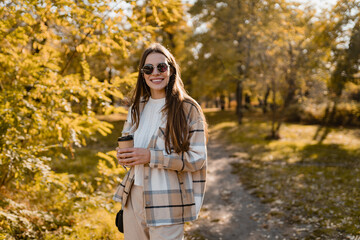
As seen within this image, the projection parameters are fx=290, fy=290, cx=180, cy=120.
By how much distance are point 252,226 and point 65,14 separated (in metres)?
4.86

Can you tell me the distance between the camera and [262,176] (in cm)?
891

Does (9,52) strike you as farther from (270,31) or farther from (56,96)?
(270,31)

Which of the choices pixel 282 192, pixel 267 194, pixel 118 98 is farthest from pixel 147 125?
pixel 282 192

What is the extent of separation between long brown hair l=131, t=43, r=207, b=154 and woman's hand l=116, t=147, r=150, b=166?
20 centimetres

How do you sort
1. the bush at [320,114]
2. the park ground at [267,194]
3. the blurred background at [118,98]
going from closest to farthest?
the blurred background at [118,98] < the park ground at [267,194] < the bush at [320,114]

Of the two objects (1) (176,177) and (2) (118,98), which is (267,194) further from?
(1) (176,177)

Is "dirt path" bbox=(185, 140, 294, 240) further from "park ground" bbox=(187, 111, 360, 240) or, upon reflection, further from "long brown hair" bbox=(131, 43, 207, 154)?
"long brown hair" bbox=(131, 43, 207, 154)

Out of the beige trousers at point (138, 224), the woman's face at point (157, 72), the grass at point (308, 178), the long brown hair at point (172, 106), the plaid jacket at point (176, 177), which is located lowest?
the grass at point (308, 178)

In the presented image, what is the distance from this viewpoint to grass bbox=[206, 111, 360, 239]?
5508 millimetres

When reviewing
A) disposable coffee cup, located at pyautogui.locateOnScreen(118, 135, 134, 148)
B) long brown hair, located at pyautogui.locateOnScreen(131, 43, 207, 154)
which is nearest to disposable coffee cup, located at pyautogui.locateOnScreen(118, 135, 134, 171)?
disposable coffee cup, located at pyautogui.locateOnScreen(118, 135, 134, 148)

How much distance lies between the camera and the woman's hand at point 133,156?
6.73ft

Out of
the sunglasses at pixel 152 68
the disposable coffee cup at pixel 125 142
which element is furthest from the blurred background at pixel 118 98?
the disposable coffee cup at pixel 125 142

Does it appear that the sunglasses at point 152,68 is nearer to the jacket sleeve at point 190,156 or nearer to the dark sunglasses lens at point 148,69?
the dark sunglasses lens at point 148,69

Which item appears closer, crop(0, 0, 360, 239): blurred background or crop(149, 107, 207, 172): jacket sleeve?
crop(149, 107, 207, 172): jacket sleeve
